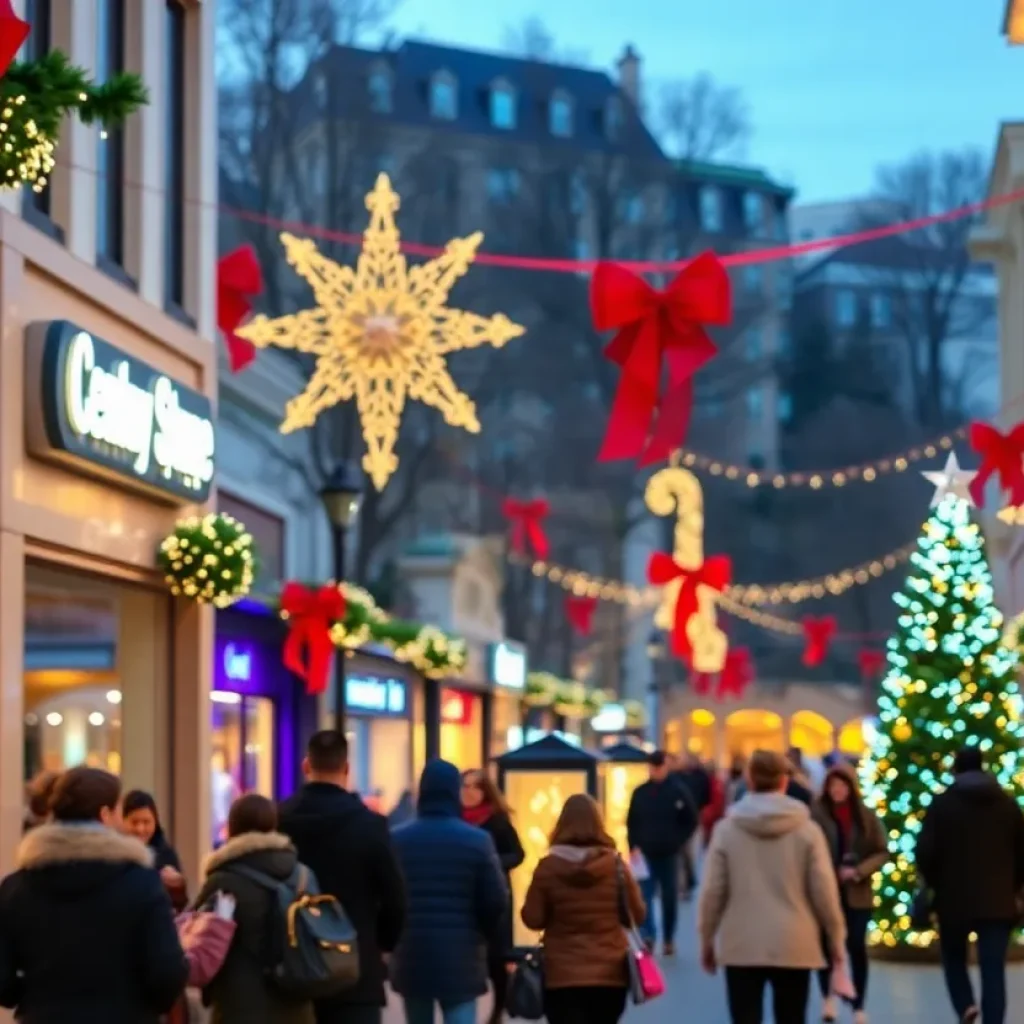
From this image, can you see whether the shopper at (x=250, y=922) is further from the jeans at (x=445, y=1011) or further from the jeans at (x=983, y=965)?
the jeans at (x=983, y=965)

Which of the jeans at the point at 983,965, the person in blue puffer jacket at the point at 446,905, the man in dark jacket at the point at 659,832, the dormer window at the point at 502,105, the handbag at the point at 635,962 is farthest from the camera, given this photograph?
the dormer window at the point at 502,105

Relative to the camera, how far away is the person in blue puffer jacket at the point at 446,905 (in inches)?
436

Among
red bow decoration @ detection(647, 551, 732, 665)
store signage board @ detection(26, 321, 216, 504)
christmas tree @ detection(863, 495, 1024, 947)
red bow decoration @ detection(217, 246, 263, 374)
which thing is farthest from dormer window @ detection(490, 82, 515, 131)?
store signage board @ detection(26, 321, 216, 504)

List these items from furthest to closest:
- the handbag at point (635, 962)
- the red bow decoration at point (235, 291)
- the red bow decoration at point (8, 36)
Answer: the red bow decoration at point (235, 291), the handbag at point (635, 962), the red bow decoration at point (8, 36)

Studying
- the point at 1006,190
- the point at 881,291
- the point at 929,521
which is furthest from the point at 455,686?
the point at 881,291

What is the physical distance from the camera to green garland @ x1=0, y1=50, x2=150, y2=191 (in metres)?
8.70

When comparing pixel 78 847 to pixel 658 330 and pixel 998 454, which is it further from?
pixel 998 454

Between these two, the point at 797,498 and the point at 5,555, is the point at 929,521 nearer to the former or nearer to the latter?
the point at 5,555

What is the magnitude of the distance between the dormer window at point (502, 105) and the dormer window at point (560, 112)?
4.96 feet

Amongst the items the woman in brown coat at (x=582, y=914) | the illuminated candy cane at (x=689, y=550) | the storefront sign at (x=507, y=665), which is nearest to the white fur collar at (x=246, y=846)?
the woman in brown coat at (x=582, y=914)

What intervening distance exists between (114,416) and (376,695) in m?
14.7

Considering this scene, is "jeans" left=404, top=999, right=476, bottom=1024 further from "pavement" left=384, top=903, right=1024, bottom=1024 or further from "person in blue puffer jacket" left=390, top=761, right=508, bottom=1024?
"pavement" left=384, top=903, right=1024, bottom=1024

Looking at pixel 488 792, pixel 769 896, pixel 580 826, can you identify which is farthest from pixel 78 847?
pixel 488 792

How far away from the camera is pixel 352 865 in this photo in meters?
9.78
